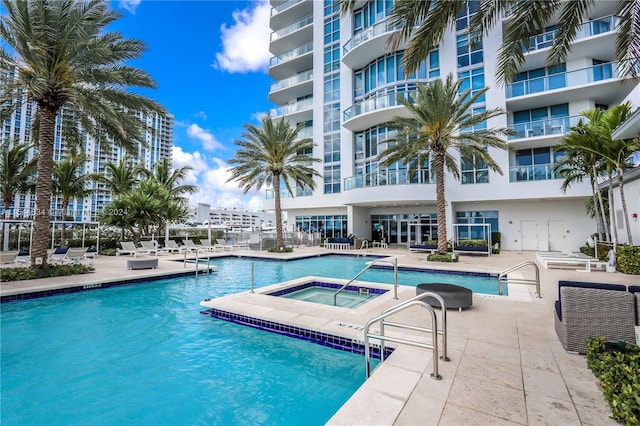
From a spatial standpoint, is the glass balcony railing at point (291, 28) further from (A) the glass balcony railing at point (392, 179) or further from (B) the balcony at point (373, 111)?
(A) the glass balcony railing at point (392, 179)

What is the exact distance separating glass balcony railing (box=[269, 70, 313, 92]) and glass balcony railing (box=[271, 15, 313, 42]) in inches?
178

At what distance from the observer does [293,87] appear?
100 ft

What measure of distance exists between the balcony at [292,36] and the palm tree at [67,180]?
22085mm

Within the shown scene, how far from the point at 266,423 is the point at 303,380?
98cm

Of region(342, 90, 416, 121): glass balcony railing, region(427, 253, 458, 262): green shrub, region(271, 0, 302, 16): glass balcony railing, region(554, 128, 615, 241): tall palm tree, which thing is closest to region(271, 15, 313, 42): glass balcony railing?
region(271, 0, 302, 16): glass balcony railing

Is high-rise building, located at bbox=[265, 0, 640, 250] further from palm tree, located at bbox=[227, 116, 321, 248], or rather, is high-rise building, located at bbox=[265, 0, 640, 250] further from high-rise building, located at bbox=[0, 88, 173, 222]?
high-rise building, located at bbox=[0, 88, 173, 222]

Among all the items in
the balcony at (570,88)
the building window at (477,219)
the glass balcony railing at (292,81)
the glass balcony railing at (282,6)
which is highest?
the glass balcony railing at (282,6)

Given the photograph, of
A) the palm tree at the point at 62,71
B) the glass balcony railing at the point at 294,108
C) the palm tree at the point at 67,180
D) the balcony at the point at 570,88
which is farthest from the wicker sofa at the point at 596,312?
the glass balcony railing at the point at 294,108

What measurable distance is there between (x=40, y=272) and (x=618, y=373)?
1511 cm

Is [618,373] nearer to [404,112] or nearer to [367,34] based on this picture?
[404,112]

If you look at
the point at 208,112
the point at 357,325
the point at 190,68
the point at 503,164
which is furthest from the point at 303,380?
the point at 208,112

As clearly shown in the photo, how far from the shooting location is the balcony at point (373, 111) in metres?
21.6

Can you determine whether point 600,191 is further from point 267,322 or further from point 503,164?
point 267,322

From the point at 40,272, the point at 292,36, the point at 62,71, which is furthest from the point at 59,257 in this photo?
the point at 292,36
